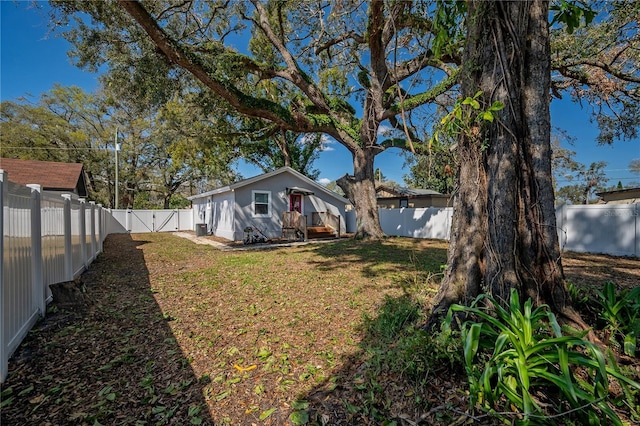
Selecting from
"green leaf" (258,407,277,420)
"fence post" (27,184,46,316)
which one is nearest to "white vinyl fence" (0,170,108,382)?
"fence post" (27,184,46,316)

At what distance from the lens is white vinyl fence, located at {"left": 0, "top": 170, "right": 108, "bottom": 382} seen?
7.92 ft

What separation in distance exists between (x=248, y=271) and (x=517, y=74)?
585 centimetres

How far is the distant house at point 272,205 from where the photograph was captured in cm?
1301

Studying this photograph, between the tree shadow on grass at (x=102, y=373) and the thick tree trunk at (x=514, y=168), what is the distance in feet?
7.94

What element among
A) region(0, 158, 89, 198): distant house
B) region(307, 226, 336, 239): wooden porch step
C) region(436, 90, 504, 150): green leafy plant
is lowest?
region(307, 226, 336, 239): wooden porch step

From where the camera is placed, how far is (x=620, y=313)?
2.52 metres

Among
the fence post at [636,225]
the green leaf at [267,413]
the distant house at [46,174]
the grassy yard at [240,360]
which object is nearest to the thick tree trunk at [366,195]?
the grassy yard at [240,360]

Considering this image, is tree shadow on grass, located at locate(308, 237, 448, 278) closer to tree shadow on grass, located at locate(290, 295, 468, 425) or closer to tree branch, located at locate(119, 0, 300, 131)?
tree shadow on grass, located at locate(290, 295, 468, 425)

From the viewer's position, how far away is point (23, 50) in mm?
9938

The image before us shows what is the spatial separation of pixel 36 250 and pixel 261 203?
34.3ft

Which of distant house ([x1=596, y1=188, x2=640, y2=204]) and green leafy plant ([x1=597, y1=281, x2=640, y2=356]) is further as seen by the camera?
distant house ([x1=596, y1=188, x2=640, y2=204])

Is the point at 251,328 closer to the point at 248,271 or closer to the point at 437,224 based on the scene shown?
the point at 248,271

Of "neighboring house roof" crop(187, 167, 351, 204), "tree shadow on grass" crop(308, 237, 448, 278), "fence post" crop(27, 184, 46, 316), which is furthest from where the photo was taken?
"neighboring house roof" crop(187, 167, 351, 204)

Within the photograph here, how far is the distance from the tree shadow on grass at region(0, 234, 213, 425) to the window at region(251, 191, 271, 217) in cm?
952
